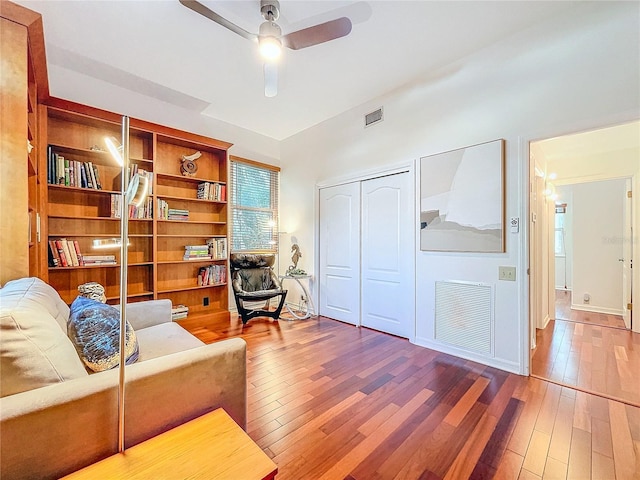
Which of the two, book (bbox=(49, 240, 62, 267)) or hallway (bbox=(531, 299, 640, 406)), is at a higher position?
book (bbox=(49, 240, 62, 267))

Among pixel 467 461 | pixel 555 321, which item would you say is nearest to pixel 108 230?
pixel 467 461

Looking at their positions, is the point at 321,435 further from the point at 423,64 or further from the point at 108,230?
the point at 423,64

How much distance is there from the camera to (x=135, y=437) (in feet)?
3.22

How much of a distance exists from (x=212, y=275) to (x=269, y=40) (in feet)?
9.73

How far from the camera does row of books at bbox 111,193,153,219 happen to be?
2.97m

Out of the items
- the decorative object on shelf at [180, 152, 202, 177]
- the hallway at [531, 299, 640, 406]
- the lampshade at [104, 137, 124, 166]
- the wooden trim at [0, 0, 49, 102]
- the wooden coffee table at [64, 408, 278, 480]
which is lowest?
the hallway at [531, 299, 640, 406]

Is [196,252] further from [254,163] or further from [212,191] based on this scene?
[254,163]

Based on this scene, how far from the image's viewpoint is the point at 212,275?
151 inches

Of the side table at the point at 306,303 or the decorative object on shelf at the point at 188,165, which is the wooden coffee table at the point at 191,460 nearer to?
the side table at the point at 306,303

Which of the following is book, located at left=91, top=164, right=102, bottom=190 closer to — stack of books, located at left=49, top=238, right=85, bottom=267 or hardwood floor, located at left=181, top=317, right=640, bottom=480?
stack of books, located at left=49, top=238, right=85, bottom=267

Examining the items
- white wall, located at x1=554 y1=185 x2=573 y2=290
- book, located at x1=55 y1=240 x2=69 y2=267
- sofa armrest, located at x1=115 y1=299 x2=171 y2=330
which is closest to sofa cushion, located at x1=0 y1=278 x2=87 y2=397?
sofa armrest, located at x1=115 y1=299 x2=171 y2=330

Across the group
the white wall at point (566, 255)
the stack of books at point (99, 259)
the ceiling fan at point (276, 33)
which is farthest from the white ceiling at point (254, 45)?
the white wall at point (566, 255)

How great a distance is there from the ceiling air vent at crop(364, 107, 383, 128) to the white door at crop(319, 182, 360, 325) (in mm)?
797

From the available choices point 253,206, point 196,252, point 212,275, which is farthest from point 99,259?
point 253,206
